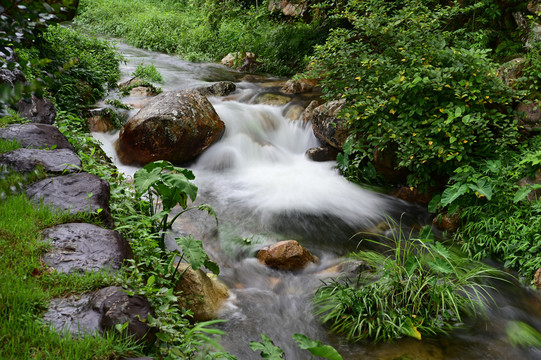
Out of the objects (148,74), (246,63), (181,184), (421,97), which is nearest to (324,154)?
(421,97)

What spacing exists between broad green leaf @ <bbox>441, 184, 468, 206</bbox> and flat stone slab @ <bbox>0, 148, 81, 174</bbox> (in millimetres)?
4535

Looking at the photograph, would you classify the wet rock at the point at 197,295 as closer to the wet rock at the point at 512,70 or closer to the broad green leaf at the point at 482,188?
the broad green leaf at the point at 482,188

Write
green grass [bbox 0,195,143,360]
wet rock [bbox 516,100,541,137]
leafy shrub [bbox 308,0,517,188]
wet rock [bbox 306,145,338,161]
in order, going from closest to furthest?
green grass [bbox 0,195,143,360] < leafy shrub [bbox 308,0,517,188] < wet rock [bbox 516,100,541,137] < wet rock [bbox 306,145,338,161]

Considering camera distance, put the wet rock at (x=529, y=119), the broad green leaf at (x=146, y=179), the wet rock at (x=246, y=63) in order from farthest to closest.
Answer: the wet rock at (x=246, y=63)
the wet rock at (x=529, y=119)
the broad green leaf at (x=146, y=179)

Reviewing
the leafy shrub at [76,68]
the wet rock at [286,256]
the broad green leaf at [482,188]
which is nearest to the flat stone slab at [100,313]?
the wet rock at [286,256]

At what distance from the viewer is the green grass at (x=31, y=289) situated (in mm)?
2217

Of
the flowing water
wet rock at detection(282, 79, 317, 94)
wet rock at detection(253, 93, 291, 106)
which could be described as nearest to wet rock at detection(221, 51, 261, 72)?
the flowing water

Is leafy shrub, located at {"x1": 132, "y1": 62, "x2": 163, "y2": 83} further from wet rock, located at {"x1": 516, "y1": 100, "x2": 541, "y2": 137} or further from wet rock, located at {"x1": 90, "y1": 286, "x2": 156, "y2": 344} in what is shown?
wet rock, located at {"x1": 90, "y1": 286, "x2": 156, "y2": 344}

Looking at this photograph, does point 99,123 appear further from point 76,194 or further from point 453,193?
point 453,193

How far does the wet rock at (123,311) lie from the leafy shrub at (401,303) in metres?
1.96

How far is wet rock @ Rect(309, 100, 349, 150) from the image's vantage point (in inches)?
286

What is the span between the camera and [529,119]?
5617 mm

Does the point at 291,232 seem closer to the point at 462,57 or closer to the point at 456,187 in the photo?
the point at 456,187

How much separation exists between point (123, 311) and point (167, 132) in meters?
4.88
